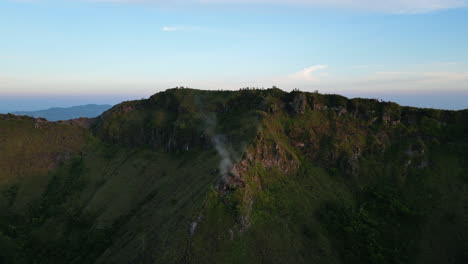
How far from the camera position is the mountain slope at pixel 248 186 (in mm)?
49719

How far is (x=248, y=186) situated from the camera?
53.3 m

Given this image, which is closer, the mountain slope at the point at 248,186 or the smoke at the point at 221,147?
the mountain slope at the point at 248,186

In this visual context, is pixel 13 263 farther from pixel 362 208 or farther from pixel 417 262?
pixel 417 262

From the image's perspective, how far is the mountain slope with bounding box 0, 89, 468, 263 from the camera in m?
49.7

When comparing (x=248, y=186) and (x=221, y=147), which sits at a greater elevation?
(x=221, y=147)

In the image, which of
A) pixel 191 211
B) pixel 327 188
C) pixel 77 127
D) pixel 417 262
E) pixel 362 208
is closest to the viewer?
pixel 191 211

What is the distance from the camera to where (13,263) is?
205 ft

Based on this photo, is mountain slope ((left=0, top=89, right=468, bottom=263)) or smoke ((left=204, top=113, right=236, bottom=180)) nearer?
mountain slope ((left=0, top=89, right=468, bottom=263))

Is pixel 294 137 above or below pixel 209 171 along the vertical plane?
above

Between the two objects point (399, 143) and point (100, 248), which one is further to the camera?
point (399, 143)

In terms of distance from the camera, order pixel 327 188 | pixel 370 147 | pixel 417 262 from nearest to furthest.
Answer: pixel 417 262
pixel 327 188
pixel 370 147

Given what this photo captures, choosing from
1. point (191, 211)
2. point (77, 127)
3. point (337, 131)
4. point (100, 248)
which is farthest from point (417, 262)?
point (77, 127)

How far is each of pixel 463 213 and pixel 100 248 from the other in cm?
7578

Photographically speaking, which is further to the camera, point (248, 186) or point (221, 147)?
point (221, 147)
